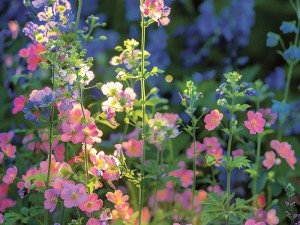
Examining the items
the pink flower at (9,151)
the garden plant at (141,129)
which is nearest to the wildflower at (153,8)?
the garden plant at (141,129)

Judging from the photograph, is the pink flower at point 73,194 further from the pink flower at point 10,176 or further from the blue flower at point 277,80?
the blue flower at point 277,80

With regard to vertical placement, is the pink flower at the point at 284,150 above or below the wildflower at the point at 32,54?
below

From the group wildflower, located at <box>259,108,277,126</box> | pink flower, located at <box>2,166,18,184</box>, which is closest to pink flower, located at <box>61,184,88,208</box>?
pink flower, located at <box>2,166,18,184</box>

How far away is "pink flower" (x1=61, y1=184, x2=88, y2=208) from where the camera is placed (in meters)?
2.12

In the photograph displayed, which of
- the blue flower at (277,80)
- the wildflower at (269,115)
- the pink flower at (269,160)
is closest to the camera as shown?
the pink flower at (269,160)

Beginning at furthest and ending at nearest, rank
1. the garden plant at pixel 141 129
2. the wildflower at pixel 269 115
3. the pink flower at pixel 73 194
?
the wildflower at pixel 269 115, the garden plant at pixel 141 129, the pink flower at pixel 73 194

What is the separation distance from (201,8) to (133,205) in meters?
1.91

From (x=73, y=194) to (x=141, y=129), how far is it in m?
0.36

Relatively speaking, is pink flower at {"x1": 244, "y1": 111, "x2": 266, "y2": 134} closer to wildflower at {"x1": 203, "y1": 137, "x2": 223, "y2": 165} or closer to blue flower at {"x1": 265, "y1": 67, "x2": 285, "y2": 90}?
wildflower at {"x1": 203, "y1": 137, "x2": 223, "y2": 165}

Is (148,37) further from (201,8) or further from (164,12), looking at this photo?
(164,12)

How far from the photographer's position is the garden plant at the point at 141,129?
223cm

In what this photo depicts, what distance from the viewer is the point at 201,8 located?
449 cm

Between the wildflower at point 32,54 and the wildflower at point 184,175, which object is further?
the wildflower at point 184,175

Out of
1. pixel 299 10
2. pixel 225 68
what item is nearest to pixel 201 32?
pixel 225 68
